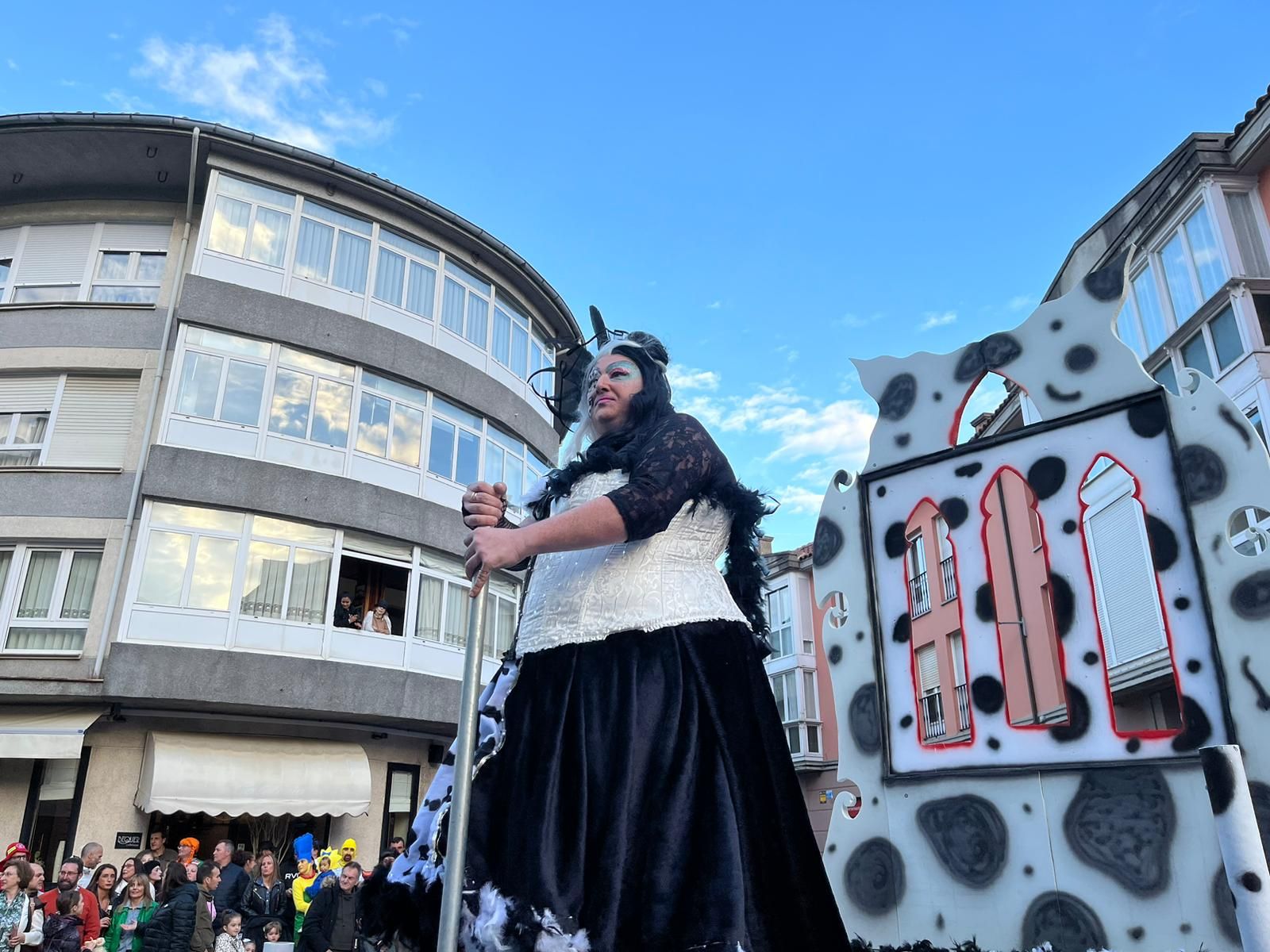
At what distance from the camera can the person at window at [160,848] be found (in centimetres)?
→ 1210

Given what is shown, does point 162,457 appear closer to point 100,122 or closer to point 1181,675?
point 100,122

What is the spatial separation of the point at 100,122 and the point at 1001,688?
55.2 ft

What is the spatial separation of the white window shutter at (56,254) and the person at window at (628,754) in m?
16.9

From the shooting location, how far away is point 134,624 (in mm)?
13508

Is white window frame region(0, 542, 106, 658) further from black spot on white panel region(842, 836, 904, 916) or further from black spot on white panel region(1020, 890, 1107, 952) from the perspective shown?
black spot on white panel region(1020, 890, 1107, 952)

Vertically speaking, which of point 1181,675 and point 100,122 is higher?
point 100,122

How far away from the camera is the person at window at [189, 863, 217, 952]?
7.74 meters

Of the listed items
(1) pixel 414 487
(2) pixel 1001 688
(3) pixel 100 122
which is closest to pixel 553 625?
(2) pixel 1001 688

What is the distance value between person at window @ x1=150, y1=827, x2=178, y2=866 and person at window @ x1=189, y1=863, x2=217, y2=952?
9.55 ft

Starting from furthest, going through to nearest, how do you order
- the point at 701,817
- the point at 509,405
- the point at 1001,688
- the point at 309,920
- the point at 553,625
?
1. the point at 509,405
2. the point at 309,920
3. the point at 1001,688
4. the point at 553,625
5. the point at 701,817

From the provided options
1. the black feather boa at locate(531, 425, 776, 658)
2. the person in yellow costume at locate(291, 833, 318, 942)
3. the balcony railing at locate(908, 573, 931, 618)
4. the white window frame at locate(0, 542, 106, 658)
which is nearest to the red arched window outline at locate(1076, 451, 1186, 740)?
the black feather boa at locate(531, 425, 776, 658)

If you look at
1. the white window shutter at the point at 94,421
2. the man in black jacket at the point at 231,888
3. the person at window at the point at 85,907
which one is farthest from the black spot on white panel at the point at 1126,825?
the white window shutter at the point at 94,421

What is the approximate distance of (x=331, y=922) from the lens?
323 inches

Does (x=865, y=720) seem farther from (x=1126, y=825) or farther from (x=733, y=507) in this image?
(x=733, y=507)
